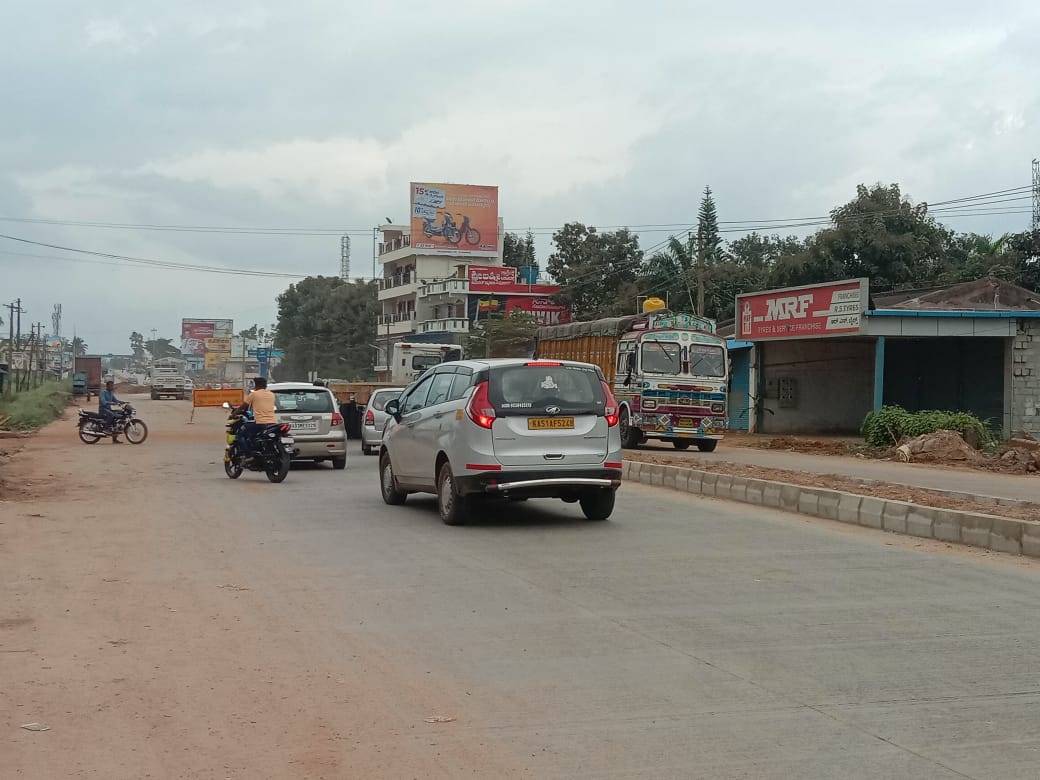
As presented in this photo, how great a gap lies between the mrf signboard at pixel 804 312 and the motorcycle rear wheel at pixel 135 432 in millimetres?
18298

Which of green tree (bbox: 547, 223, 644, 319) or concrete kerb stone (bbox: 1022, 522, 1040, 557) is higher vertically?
green tree (bbox: 547, 223, 644, 319)

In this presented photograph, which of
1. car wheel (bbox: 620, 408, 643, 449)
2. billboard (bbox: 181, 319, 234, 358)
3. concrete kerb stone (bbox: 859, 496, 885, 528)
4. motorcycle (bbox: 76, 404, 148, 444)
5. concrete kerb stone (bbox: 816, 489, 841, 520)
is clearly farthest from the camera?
billboard (bbox: 181, 319, 234, 358)

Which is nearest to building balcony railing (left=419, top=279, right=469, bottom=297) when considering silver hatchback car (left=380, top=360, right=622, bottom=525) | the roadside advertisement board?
the roadside advertisement board

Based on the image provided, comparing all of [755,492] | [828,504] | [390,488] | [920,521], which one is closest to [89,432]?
[390,488]

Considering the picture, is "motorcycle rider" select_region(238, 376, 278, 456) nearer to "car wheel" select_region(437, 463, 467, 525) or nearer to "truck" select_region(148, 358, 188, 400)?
"car wheel" select_region(437, 463, 467, 525)

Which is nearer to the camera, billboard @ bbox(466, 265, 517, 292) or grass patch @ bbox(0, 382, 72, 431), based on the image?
grass patch @ bbox(0, 382, 72, 431)

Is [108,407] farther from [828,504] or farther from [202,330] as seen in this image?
[202,330]

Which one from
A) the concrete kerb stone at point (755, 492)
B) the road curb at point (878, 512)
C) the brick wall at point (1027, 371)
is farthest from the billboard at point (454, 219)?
the concrete kerb stone at point (755, 492)

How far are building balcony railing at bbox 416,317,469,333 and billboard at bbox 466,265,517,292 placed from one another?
8.01ft

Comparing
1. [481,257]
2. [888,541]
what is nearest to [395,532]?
[888,541]

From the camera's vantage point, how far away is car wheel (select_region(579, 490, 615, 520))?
12.5 meters

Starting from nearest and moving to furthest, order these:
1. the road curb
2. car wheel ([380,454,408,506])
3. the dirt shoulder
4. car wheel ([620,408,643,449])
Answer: the road curb → the dirt shoulder → car wheel ([380,454,408,506]) → car wheel ([620,408,643,449])

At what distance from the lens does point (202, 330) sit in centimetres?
15650

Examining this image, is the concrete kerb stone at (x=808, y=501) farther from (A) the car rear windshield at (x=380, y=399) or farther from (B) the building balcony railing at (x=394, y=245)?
(B) the building balcony railing at (x=394, y=245)
